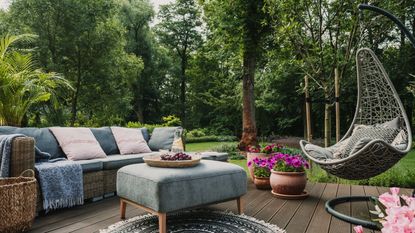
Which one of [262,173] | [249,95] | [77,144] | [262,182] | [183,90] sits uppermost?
[183,90]

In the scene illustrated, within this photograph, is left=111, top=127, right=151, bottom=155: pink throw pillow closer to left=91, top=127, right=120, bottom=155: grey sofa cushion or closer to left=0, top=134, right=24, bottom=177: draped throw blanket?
left=91, top=127, right=120, bottom=155: grey sofa cushion

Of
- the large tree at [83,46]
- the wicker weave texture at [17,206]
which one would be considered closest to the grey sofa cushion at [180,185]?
the wicker weave texture at [17,206]

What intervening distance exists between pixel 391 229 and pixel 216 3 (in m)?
7.01

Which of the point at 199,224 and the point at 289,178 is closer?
the point at 199,224

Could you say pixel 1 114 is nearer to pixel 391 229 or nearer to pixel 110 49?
pixel 391 229

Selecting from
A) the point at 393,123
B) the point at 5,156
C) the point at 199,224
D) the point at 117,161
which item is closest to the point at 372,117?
the point at 393,123

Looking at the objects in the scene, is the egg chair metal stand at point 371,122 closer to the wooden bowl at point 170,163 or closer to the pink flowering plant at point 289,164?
the pink flowering plant at point 289,164

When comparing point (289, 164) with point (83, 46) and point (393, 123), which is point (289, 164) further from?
point (83, 46)

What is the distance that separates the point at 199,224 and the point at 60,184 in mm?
1424

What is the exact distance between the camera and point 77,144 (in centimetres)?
349

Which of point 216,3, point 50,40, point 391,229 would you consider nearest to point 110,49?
point 50,40

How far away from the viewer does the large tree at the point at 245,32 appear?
6.66 meters

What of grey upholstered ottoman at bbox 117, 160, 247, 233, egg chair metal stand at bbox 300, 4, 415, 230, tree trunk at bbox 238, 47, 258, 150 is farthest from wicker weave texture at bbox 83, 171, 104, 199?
tree trunk at bbox 238, 47, 258, 150

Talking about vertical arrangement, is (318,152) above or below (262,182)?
above
